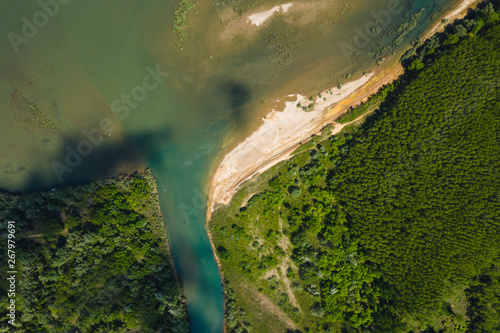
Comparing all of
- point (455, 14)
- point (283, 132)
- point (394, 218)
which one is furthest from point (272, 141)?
point (455, 14)

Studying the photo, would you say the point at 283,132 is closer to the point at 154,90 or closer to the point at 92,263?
the point at 154,90

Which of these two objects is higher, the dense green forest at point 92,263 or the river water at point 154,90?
the river water at point 154,90

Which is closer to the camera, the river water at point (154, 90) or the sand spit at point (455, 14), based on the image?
the sand spit at point (455, 14)

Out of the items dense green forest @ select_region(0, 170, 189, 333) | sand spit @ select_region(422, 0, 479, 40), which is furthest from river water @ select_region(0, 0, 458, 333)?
sand spit @ select_region(422, 0, 479, 40)

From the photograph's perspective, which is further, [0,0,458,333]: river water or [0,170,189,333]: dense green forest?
[0,0,458,333]: river water

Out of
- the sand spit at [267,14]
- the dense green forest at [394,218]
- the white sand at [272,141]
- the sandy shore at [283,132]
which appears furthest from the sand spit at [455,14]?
the sand spit at [267,14]

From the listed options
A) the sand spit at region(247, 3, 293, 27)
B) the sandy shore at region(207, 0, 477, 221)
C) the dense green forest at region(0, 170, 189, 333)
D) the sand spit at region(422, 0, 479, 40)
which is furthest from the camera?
the sandy shore at region(207, 0, 477, 221)

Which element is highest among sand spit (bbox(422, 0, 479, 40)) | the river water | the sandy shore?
the river water

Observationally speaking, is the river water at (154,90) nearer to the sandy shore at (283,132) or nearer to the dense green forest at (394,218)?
the sandy shore at (283,132)

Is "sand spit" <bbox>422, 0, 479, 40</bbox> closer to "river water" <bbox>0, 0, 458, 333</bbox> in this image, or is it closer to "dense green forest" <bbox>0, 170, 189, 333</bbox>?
"river water" <bbox>0, 0, 458, 333</bbox>
